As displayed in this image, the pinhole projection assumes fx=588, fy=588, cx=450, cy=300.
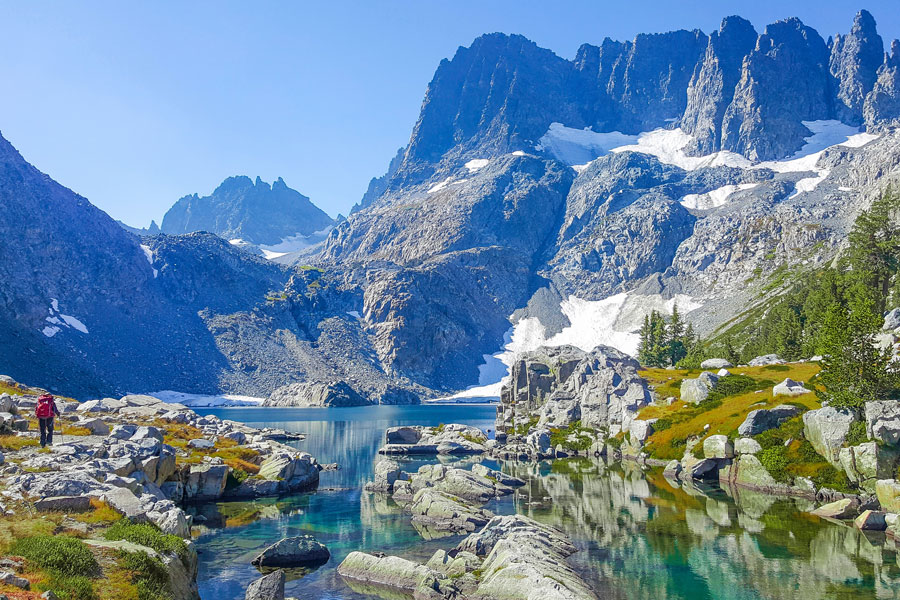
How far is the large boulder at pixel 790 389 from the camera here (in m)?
63.3

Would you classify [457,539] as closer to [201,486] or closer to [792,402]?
[201,486]

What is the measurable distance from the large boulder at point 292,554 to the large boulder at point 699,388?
59.6 m

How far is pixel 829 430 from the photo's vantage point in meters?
50.5

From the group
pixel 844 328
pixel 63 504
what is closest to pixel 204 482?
pixel 63 504

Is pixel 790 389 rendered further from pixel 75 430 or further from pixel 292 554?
pixel 75 430

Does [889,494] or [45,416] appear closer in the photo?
[45,416]

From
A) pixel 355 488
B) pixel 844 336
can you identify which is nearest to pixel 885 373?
pixel 844 336

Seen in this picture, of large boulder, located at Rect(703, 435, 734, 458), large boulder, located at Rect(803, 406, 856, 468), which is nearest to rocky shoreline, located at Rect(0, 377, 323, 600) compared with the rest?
large boulder, located at Rect(703, 435, 734, 458)

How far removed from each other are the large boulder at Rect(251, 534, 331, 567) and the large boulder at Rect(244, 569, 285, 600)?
6434 millimetres

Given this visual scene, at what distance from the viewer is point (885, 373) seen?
166ft

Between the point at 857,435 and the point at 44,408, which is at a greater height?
the point at 44,408

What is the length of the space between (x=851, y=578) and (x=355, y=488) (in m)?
43.0

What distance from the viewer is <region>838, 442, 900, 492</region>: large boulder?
4362 centimetres

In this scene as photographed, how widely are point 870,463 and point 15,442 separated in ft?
189
